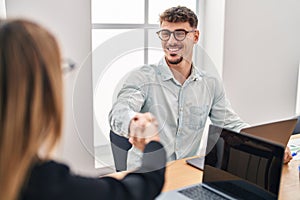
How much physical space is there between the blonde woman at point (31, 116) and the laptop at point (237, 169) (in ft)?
2.36

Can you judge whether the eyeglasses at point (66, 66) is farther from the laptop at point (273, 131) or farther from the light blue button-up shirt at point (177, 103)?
the laptop at point (273, 131)

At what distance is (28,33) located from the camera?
66 cm

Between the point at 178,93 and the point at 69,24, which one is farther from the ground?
the point at 69,24

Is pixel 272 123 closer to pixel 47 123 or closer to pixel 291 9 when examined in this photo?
pixel 47 123

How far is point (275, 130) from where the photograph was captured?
1626mm

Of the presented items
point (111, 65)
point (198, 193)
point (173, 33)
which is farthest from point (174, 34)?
point (198, 193)

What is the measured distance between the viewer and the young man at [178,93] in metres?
1.47

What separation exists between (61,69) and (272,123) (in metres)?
A: 1.15

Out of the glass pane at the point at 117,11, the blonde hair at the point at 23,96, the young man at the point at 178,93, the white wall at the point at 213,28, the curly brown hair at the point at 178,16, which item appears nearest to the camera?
the blonde hair at the point at 23,96

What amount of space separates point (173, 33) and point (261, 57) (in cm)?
211

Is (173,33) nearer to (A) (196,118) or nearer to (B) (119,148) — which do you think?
A: (A) (196,118)

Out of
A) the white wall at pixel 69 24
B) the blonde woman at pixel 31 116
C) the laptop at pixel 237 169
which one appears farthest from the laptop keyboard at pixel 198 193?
the white wall at pixel 69 24

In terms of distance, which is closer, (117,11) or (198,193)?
(198,193)

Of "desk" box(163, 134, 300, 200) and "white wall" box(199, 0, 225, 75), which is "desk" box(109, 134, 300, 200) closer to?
"desk" box(163, 134, 300, 200)
